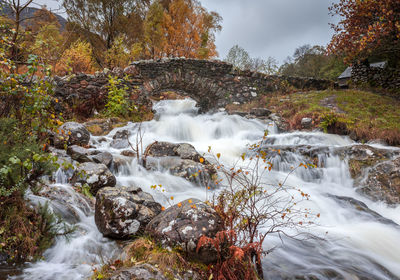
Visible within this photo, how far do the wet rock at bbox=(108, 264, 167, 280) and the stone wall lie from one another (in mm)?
14861

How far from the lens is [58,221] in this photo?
2.59 m

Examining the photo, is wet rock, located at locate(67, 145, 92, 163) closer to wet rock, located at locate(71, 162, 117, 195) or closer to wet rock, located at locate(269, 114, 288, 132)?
wet rock, located at locate(71, 162, 117, 195)

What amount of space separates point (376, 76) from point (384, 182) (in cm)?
1105

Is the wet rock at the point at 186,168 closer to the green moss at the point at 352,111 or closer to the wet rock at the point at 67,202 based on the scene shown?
the wet rock at the point at 67,202

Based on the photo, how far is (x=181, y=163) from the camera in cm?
548

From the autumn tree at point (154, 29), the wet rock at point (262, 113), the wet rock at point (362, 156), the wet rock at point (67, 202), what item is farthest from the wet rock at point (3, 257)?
the autumn tree at point (154, 29)

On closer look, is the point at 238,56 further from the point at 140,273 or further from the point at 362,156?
the point at 140,273

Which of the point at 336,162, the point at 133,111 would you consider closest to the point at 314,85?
the point at 336,162

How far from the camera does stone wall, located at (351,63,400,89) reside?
12.0 m

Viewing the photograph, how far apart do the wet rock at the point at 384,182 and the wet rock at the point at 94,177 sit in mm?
5243

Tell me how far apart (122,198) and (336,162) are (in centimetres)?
539

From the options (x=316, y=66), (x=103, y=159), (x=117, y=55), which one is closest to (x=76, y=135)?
(x=103, y=159)

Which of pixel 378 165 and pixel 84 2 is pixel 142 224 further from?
pixel 84 2

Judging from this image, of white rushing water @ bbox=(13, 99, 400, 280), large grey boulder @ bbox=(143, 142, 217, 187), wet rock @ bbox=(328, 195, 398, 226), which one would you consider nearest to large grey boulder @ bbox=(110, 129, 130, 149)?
white rushing water @ bbox=(13, 99, 400, 280)
